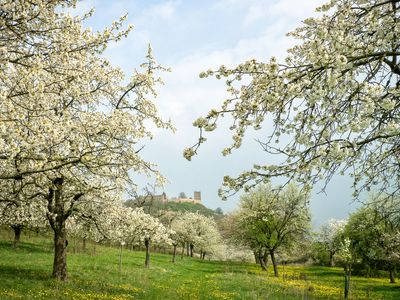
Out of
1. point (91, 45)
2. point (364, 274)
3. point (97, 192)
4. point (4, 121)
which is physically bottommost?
point (364, 274)

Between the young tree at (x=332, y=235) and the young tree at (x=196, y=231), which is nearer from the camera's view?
the young tree at (x=332, y=235)

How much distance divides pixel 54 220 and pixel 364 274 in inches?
1938

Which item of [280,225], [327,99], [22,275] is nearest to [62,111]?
[327,99]

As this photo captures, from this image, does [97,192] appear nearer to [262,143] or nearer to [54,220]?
[54,220]

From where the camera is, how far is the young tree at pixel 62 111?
318 inches

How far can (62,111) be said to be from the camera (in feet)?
37.3

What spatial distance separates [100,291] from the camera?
17.6 m

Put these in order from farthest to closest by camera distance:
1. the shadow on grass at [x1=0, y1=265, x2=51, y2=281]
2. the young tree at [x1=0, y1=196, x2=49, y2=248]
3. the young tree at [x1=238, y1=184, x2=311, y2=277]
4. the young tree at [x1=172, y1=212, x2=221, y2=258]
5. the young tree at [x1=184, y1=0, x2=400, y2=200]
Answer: the young tree at [x1=172, y1=212, x2=221, y2=258] → the young tree at [x1=238, y1=184, x2=311, y2=277] → the shadow on grass at [x1=0, y1=265, x2=51, y2=281] → the young tree at [x1=0, y1=196, x2=49, y2=248] → the young tree at [x1=184, y1=0, x2=400, y2=200]

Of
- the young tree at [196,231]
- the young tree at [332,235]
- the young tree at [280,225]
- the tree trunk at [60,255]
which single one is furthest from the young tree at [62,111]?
the young tree at [196,231]

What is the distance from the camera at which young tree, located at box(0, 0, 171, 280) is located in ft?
26.5

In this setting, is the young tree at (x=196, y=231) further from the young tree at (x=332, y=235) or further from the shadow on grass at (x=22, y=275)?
the shadow on grass at (x=22, y=275)

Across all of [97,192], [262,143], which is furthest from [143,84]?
[262,143]

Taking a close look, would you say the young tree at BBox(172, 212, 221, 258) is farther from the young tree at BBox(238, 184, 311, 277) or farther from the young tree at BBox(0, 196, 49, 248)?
the young tree at BBox(0, 196, 49, 248)

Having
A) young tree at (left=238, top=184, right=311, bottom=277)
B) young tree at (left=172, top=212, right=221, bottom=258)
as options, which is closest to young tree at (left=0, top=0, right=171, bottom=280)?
young tree at (left=238, top=184, right=311, bottom=277)
